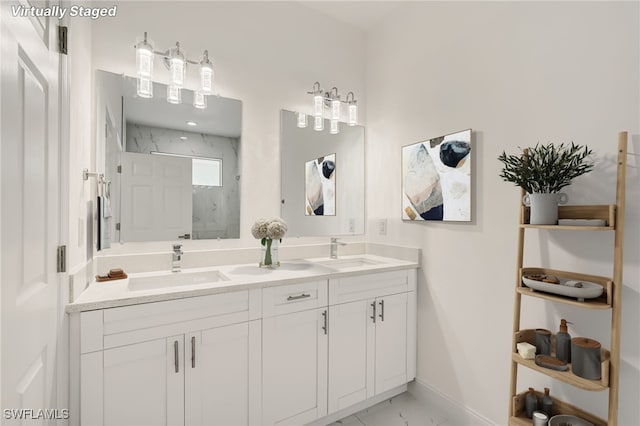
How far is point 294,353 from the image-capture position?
1.75 metres

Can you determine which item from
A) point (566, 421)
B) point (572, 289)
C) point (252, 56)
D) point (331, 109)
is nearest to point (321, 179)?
point (331, 109)

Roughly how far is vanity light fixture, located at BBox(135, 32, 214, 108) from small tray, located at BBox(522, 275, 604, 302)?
2041 mm

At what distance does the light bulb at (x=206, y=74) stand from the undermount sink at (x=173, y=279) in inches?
43.6

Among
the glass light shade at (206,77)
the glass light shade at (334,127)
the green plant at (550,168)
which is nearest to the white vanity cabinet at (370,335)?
the green plant at (550,168)

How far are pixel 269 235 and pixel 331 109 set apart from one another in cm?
114

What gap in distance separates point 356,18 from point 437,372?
2746mm

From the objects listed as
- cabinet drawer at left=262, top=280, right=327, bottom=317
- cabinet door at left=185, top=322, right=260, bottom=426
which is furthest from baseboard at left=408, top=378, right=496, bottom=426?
cabinet door at left=185, top=322, right=260, bottom=426

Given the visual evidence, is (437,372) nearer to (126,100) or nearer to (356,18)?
(126,100)

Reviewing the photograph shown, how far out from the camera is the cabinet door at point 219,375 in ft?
4.85

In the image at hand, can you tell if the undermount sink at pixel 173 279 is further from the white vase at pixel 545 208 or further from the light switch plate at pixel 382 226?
the white vase at pixel 545 208

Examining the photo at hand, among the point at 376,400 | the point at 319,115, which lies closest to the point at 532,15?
the point at 319,115

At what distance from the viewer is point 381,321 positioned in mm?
2084

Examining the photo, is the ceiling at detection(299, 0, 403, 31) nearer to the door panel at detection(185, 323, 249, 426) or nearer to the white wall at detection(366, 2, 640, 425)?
the white wall at detection(366, 2, 640, 425)

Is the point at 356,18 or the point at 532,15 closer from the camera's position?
the point at 532,15
